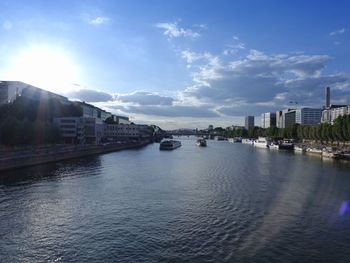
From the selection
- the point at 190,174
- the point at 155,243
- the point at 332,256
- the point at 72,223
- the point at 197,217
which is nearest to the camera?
the point at 332,256

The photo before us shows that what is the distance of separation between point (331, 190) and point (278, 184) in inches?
200

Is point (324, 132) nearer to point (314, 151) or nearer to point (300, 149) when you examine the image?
point (300, 149)

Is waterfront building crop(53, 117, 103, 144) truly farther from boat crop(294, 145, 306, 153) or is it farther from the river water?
the river water

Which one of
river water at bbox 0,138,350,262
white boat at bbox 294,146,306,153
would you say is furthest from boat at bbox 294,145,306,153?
river water at bbox 0,138,350,262

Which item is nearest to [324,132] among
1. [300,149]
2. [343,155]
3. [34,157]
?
[300,149]

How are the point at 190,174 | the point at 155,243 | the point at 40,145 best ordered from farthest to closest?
the point at 40,145 < the point at 190,174 < the point at 155,243

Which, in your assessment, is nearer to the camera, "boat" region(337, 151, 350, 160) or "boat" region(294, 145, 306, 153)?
"boat" region(337, 151, 350, 160)

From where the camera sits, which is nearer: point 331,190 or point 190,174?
point 331,190

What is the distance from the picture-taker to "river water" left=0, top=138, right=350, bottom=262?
55.9 ft

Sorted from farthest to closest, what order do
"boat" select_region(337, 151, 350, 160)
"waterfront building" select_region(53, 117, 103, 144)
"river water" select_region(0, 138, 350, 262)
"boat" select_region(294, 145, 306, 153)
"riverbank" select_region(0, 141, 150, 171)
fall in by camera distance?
1. "waterfront building" select_region(53, 117, 103, 144)
2. "boat" select_region(294, 145, 306, 153)
3. "boat" select_region(337, 151, 350, 160)
4. "riverbank" select_region(0, 141, 150, 171)
5. "river water" select_region(0, 138, 350, 262)

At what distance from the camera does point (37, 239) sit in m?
18.7

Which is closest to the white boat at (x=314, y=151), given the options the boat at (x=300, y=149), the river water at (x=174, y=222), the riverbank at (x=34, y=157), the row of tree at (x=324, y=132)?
the boat at (x=300, y=149)

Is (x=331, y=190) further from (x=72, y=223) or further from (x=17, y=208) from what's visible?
(x=17, y=208)


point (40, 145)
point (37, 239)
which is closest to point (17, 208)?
point (37, 239)
